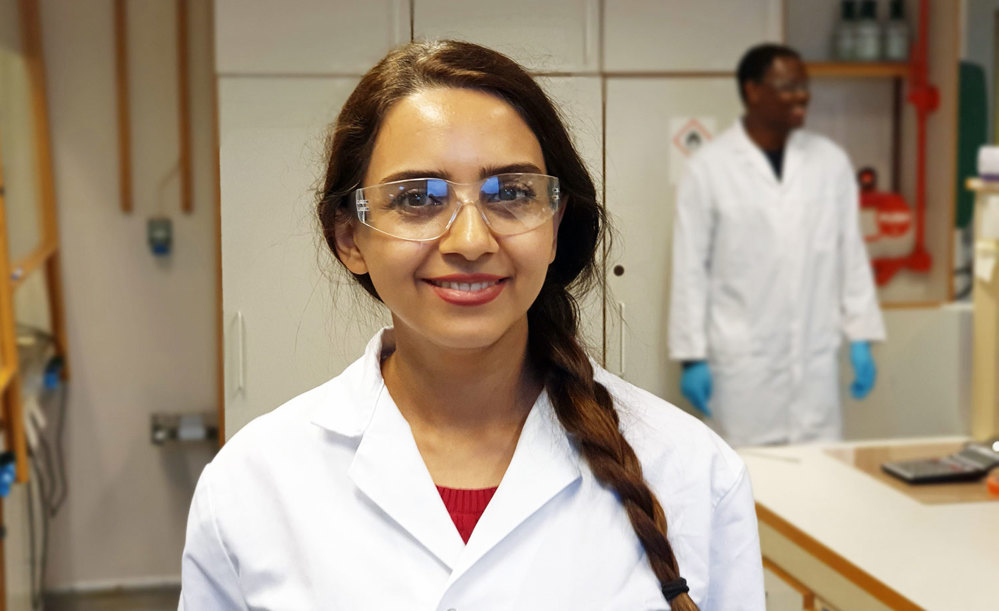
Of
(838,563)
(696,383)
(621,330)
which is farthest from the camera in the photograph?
(696,383)

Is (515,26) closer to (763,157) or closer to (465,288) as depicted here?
(465,288)

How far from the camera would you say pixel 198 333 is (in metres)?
3.24

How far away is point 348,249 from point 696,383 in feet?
5.93

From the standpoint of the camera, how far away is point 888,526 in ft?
4.89

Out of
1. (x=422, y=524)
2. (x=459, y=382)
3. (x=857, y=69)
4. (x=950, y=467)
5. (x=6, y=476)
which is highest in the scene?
(x=857, y=69)

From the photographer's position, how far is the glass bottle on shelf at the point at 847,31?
11.6 ft

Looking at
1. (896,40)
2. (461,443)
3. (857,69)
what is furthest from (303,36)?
(896,40)

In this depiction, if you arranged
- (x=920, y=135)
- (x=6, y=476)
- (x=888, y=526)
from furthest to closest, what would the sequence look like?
1. (x=920, y=135)
2. (x=6, y=476)
3. (x=888, y=526)

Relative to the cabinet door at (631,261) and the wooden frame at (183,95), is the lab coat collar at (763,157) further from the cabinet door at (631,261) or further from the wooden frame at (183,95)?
the cabinet door at (631,261)

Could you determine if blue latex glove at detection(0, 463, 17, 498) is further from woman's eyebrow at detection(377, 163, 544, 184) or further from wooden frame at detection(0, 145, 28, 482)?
woman's eyebrow at detection(377, 163, 544, 184)

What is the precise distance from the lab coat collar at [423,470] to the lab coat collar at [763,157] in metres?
2.06

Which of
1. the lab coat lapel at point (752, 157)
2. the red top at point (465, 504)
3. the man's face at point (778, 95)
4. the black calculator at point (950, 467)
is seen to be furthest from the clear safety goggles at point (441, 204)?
the man's face at point (778, 95)

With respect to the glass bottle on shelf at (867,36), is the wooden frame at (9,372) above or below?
below

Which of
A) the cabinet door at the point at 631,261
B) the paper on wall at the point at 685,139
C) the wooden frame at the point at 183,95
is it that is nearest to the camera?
the cabinet door at the point at 631,261
